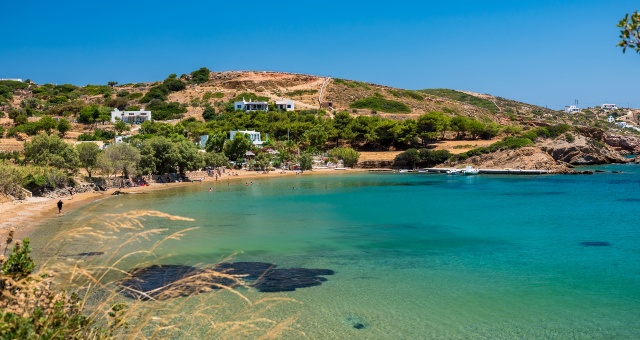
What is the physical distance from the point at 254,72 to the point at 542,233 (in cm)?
12297

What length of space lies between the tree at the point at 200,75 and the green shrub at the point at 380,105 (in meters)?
44.1

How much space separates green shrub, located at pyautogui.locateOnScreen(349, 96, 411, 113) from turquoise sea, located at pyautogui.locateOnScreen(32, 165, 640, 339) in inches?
2860

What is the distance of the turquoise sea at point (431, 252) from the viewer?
1327 centimetres

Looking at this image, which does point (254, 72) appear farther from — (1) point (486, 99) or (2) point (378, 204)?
(2) point (378, 204)

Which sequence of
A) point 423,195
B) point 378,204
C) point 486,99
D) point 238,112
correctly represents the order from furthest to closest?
1. point 486,99
2. point 238,112
3. point 423,195
4. point 378,204

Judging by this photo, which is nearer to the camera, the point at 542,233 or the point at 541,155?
the point at 542,233

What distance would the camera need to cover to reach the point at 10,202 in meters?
34.2

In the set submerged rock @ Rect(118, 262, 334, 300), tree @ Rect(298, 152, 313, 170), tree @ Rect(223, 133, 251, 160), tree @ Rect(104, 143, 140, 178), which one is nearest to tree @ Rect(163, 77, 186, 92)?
Result: tree @ Rect(223, 133, 251, 160)

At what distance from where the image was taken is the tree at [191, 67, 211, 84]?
138 metres

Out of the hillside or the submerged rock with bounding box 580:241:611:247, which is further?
the hillside

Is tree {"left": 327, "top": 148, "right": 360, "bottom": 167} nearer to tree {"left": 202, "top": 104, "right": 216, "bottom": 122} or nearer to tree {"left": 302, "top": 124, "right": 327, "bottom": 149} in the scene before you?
tree {"left": 302, "top": 124, "right": 327, "bottom": 149}

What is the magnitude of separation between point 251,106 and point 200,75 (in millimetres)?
40013

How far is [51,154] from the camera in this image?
4384 cm

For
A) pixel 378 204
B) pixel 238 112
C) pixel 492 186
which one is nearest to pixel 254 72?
pixel 238 112
